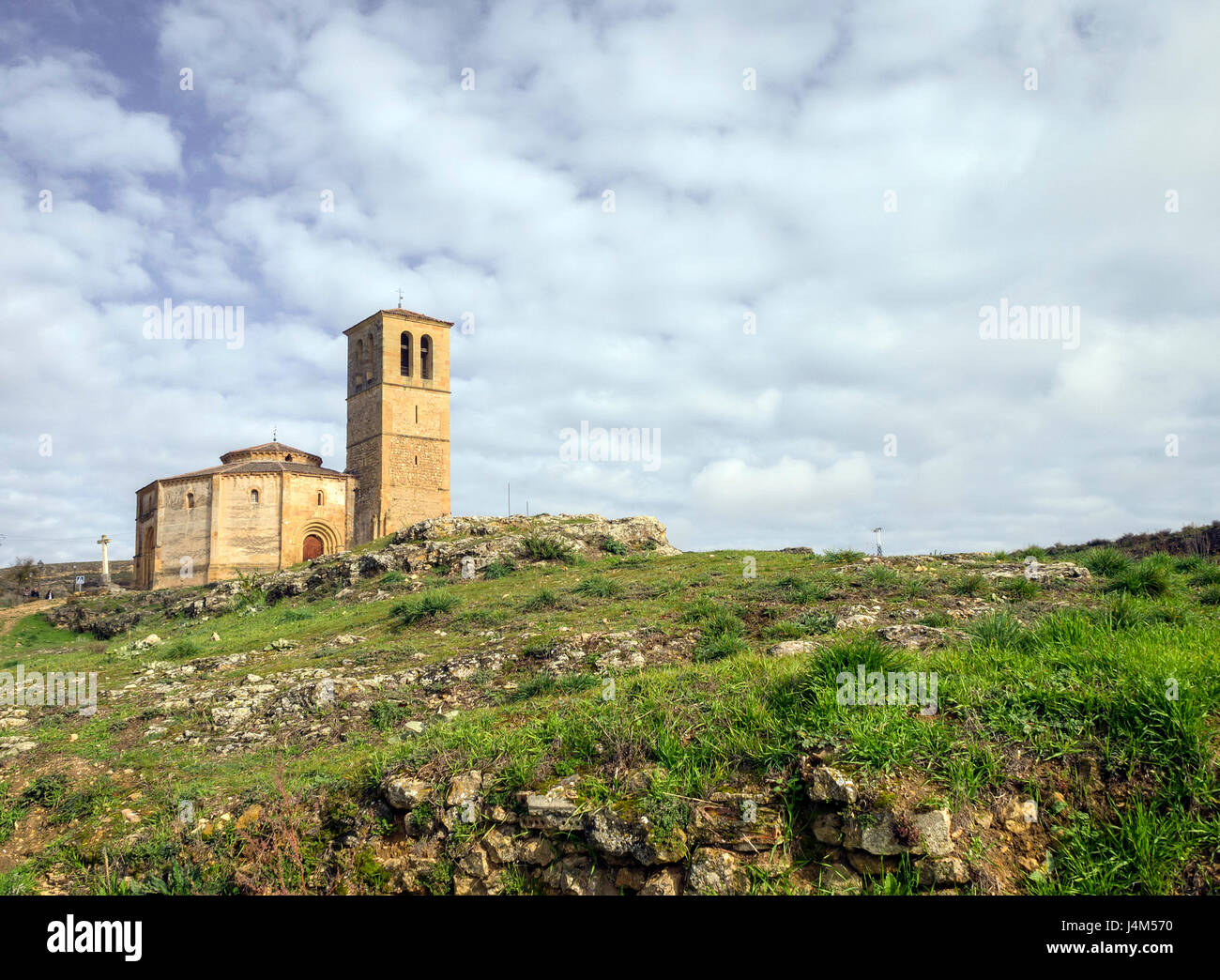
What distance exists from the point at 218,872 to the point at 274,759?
8.91ft

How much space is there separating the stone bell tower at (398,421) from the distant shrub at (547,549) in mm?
22817

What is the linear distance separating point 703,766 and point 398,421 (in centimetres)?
4325

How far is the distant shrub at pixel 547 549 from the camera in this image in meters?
23.5

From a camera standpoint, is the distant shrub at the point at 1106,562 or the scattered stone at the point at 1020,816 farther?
the distant shrub at the point at 1106,562

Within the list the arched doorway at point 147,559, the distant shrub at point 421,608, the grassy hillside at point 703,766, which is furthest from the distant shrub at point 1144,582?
the arched doorway at point 147,559

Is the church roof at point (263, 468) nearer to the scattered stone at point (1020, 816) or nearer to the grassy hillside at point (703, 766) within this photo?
the grassy hillside at point (703, 766)

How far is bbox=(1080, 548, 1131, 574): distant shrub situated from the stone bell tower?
125 ft

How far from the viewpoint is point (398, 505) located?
45.5m

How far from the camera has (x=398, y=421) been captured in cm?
4609

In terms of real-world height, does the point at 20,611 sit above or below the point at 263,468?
below

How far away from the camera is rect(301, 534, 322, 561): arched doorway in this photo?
43.3 metres

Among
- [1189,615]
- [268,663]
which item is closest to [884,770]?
[1189,615]

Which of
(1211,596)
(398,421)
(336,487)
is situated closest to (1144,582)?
(1211,596)

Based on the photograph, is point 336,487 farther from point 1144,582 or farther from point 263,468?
point 1144,582
